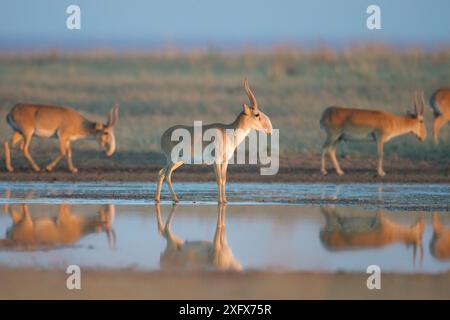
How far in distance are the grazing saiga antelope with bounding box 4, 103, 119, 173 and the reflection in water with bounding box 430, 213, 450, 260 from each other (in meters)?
9.12

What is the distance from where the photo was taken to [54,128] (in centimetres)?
2219

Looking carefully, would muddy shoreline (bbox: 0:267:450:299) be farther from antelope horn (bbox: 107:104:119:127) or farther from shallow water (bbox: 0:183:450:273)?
antelope horn (bbox: 107:104:119:127)

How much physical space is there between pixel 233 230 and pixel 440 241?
2.68m

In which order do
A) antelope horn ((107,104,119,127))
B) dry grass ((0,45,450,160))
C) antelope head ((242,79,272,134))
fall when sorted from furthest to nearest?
1. dry grass ((0,45,450,160))
2. antelope horn ((107,104,119,127))
3. antelope head ((242,79,272,134))

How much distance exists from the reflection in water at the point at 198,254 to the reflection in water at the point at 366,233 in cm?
130

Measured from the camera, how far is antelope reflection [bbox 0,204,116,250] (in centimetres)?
1303

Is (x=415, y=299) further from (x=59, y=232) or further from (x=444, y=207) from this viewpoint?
(x=444, y=207)

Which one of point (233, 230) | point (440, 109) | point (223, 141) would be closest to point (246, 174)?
point (223, 141)

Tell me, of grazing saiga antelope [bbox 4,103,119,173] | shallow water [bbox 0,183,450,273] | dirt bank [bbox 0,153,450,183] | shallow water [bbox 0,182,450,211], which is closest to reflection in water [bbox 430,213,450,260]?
shallow water [bbox 0,183,450,273]

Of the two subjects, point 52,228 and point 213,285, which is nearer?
point 213,285

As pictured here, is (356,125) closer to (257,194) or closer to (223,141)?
(257,194)

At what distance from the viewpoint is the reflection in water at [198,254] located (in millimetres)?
11711

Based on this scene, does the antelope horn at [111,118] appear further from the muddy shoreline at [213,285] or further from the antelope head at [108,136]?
the muddy shoreline at [213,285]
